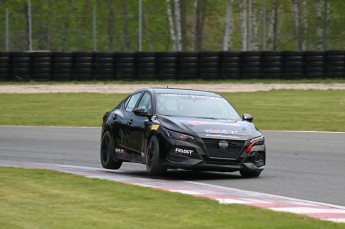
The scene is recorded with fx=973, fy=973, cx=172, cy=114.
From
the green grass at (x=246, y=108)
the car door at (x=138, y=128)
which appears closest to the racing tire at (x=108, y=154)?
the car door at (x=138, y=128)

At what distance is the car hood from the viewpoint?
12.7 m

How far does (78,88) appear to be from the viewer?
34.6 metres

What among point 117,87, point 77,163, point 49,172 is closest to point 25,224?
point 49,172

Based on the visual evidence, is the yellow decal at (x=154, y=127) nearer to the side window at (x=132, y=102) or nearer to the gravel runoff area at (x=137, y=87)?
the side window at (x=132, y=102)

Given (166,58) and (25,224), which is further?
(166,58)

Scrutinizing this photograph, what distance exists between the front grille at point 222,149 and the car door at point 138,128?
1.05m

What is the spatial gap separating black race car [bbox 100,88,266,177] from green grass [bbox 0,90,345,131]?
375 inches

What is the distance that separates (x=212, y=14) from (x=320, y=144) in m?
21.8

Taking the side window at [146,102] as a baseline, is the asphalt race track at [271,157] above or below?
below

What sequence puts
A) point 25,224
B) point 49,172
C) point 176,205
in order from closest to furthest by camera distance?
point 25,224
point 176,205
point 49,172

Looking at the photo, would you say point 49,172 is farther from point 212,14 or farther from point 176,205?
point 212,14

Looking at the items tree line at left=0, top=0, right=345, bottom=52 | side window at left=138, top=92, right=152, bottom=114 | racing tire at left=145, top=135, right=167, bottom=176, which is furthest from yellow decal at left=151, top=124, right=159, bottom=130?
tree line at left=0, top=0, right=345, bottom=52

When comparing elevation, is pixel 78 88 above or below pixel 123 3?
below

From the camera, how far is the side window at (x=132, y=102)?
566 inches
